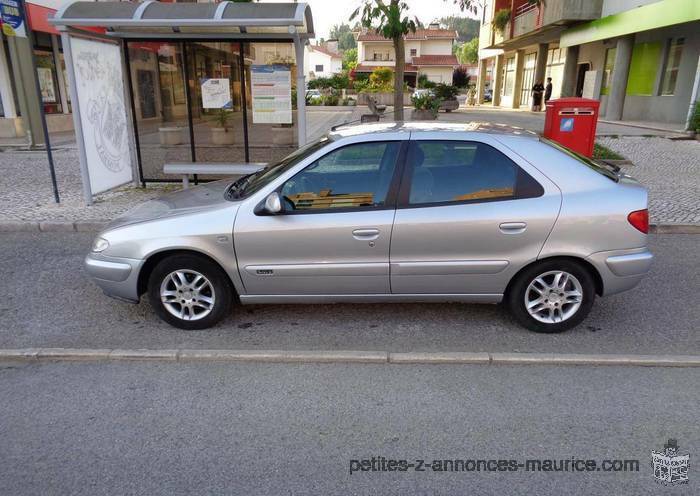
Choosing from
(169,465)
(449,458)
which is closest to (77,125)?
(169,465)

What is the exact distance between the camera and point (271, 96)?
30.5ft

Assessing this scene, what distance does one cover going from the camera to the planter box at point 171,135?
33.1ft

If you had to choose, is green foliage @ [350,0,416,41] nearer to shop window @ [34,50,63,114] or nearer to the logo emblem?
the logo emblem

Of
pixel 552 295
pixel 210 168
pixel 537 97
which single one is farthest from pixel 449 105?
pixel 552 295

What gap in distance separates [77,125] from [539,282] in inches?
281

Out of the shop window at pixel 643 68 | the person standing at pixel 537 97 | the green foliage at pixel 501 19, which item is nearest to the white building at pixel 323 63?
the green foliage at pixel 501 19

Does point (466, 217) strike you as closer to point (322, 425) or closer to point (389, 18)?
point (322, 425)

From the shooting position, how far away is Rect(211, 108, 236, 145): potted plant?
9.86 m

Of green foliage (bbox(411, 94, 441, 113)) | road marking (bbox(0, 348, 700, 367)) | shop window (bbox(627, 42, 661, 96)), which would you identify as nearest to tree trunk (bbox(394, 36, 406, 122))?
road marking (bbox(0, 348, 700, 367))

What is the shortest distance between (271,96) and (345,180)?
18.4 ft

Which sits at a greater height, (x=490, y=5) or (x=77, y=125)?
(x=490, y=5)

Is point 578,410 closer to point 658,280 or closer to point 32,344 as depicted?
point 658,280

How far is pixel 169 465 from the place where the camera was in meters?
2.86

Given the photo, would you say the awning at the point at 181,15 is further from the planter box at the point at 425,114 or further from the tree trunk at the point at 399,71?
the planter box at the point at 425,114
